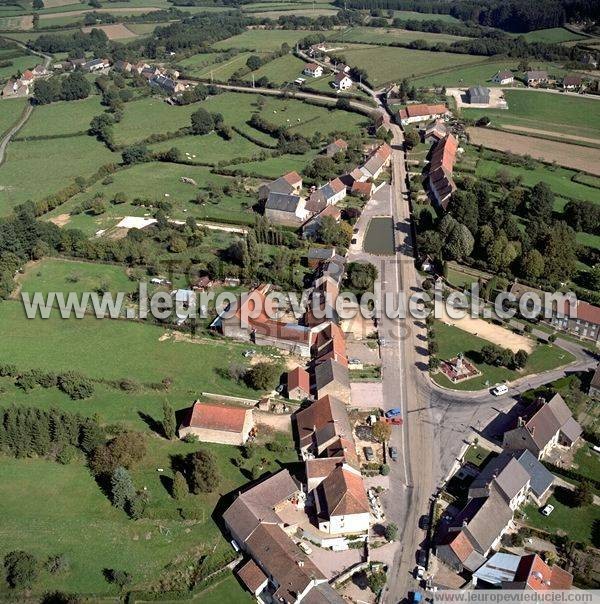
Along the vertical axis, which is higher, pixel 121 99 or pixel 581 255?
pixel 121 99

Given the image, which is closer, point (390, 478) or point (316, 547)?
point (316, 547)

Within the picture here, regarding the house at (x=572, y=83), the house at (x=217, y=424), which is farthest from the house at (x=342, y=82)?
the house at (x=217, y=424)

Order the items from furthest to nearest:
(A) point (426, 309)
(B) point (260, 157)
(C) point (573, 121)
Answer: (C) point (573, 121) < (B) point (260, 157) < (A) point (426, 309)

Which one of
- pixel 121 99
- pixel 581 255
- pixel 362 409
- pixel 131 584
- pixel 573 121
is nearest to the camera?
pixel 131 584

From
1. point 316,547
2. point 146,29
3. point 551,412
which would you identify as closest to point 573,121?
point 551,412

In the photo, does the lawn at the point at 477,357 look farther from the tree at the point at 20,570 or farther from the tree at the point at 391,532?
the tree at the point at 20,570

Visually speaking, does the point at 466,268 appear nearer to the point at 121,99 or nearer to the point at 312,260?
the point at 312,260

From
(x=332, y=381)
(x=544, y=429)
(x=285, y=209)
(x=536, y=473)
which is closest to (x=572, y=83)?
(x=285, y=209)

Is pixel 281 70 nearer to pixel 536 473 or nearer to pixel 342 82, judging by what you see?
pixel 342 82
